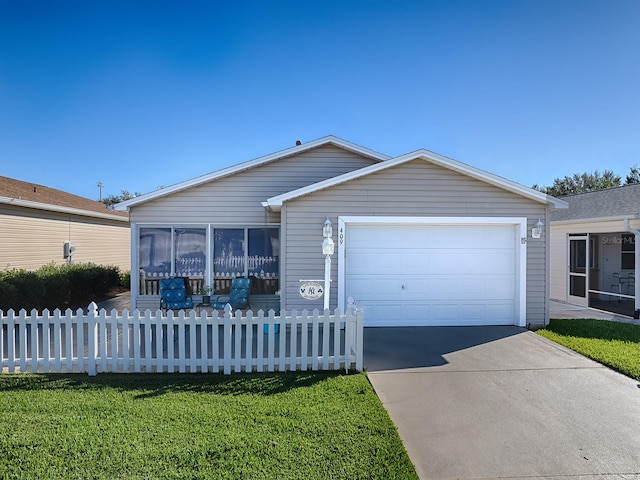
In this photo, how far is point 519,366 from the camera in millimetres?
5602

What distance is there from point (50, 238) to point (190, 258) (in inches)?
242

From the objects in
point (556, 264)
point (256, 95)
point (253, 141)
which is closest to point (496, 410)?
point (556, 264)

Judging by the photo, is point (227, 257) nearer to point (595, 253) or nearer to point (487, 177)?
point (487, 177)

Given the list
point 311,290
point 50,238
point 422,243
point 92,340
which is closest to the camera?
point 92,340

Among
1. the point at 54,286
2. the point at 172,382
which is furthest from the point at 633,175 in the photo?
the point at 54,286

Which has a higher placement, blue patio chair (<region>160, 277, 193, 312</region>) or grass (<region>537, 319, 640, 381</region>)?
blue patio chair (<region>160, 277, 193, 312</region>)

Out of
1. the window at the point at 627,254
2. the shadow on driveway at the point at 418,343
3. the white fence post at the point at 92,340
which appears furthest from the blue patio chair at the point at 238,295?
the window at the point at 627,254

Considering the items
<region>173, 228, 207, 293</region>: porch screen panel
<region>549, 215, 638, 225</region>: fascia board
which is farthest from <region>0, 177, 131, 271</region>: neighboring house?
<region>549, 215, 638, 225</region>: fascia board

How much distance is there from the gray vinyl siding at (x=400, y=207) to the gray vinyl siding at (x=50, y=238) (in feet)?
27.6

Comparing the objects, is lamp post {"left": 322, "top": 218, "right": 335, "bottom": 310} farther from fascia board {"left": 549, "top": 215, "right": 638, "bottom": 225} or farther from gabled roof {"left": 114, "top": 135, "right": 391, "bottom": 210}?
fascia board {"left": 549, "top": 215, "right": 638, "bottom": 225}

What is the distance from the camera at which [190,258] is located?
961 cm

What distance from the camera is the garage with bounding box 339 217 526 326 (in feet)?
26.5

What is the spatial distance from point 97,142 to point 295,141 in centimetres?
A: 1150

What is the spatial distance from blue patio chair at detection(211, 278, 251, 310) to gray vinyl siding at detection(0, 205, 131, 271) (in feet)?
21.4
